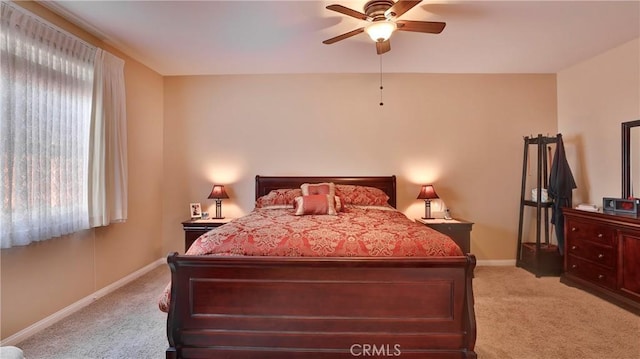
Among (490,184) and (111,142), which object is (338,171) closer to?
(490,184)

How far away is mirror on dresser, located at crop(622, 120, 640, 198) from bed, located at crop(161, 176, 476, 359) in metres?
2.78

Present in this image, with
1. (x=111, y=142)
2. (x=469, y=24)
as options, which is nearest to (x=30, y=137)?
(x=111, y=142)

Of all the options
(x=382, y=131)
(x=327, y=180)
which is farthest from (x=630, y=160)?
(x=327, y=180)

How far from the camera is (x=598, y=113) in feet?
11.7

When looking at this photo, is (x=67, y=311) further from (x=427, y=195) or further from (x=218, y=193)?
(x=427, y=195)

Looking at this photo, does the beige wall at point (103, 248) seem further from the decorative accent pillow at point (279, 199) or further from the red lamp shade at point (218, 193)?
the decorative accent pillow at point (279, 199)

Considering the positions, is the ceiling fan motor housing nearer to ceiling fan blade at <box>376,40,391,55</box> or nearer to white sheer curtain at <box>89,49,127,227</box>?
ceiling fan blade at <box>376,40,391,55</box>

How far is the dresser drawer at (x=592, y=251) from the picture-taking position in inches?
114

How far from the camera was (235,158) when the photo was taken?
4.24 m

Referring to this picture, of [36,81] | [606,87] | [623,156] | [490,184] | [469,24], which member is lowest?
[490,184]

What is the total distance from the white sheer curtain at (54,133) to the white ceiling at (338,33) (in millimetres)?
438

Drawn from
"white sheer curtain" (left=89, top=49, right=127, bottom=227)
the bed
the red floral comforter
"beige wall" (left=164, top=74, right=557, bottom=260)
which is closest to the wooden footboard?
the bed

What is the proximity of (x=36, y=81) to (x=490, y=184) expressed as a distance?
5.13 m

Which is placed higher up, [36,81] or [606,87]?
[606,87]
